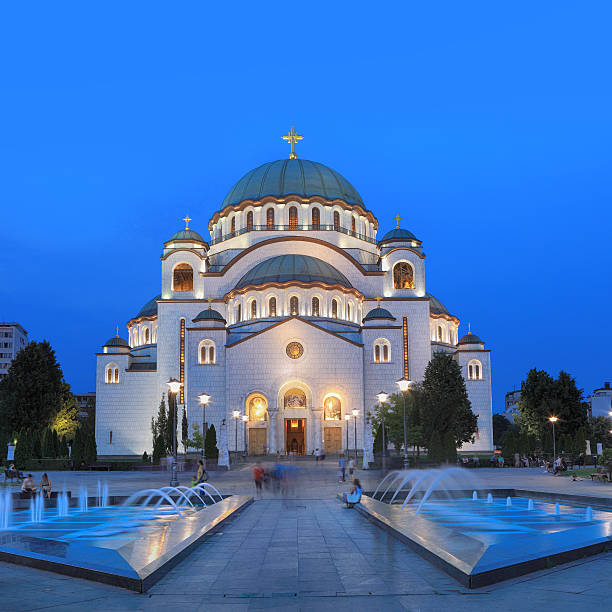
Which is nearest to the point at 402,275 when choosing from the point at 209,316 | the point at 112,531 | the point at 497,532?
the point at 209,316

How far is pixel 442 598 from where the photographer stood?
734 centimetres

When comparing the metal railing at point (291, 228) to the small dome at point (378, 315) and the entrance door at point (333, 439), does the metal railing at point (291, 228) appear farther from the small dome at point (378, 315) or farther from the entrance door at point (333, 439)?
the entrance door at point (333, 439)

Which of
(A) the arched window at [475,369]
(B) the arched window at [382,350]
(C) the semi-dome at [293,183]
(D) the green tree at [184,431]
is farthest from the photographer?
(C) the semi-dome at [293,183]

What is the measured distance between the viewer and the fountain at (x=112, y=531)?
8.52 m

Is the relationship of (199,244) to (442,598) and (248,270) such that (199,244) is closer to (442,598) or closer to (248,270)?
(248,270)

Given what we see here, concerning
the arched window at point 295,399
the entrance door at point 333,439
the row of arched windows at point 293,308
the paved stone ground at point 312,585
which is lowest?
the entrance door at point 333,439

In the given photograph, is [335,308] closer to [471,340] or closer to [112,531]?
[471,340]

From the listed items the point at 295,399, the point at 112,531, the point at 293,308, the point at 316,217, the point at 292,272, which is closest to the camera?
the point at 112,531

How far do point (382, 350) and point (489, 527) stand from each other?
35.5 metres

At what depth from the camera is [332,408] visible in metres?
46.7

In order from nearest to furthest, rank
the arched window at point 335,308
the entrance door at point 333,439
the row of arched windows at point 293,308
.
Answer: the entrance door at point 333,439, the row of arched windows at point 293,308, the arched window at point 335,308

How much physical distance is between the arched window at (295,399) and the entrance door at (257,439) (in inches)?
90.1

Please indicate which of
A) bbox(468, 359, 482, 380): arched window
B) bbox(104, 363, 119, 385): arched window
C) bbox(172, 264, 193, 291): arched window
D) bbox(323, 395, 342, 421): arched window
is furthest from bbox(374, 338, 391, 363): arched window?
bbox(104, 363, 119, 385): arched window

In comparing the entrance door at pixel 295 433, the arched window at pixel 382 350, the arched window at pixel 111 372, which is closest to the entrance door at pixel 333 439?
the entrance door at pixel 295 433
